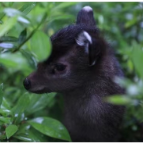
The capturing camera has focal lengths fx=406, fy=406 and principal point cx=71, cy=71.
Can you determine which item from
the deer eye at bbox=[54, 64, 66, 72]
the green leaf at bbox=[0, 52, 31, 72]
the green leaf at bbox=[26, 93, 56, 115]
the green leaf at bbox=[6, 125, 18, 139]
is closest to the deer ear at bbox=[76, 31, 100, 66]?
the deer eye at bbox=[54, 64, 66, 72]

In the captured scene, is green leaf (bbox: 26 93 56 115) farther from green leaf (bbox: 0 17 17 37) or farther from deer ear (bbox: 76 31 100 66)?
green leaf (bbox: 0 17 17 37)

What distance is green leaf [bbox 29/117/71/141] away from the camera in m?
1.85

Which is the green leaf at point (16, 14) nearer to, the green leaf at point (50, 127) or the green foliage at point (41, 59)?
the green foliage at point (41, 59)

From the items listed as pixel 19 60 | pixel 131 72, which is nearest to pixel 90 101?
pixel 131 72

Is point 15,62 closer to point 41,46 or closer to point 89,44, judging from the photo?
point 41,46

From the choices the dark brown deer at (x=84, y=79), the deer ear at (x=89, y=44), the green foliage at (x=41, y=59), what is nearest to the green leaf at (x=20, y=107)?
the green foliage at (x=41, y=59)

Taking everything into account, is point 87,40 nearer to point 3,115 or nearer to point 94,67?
point 94,67

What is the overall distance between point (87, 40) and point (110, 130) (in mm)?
564

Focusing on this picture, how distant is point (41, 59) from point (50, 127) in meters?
0.67

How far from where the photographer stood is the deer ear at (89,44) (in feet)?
6.13

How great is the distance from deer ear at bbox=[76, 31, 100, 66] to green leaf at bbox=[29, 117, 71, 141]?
0.37 m

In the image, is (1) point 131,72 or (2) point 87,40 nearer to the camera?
(2) point 87,40

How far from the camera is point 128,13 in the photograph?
3.17 metres

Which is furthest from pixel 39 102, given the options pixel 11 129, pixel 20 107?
pixel 11 129
